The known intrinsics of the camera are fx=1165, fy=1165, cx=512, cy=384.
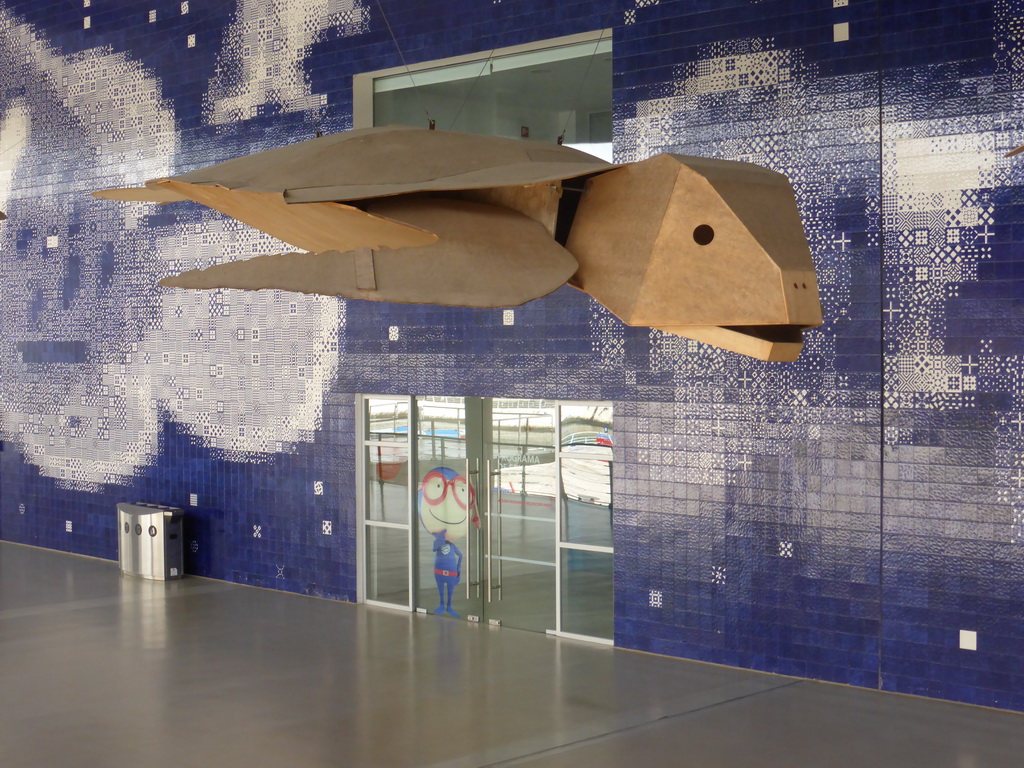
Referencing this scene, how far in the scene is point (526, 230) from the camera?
14.1 ft

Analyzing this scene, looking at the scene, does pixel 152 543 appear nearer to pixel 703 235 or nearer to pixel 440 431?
pixel 440 431

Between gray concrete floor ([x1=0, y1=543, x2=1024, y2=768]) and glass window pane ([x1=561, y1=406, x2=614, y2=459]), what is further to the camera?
glass window pane ([x1=561, y1=406, x2=614, y2=459])

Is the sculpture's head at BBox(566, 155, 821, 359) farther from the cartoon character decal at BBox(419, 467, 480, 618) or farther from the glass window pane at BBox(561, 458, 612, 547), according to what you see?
the cartoon character decal at BBox(419, 467, 480, 618)

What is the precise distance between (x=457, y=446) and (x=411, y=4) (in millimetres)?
3965

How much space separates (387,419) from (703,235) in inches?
286

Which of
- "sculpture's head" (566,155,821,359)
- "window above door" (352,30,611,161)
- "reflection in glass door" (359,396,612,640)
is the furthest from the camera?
"reflection in glass door" (359,396,612,640)

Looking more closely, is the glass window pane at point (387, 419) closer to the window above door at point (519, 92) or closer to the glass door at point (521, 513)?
the glass door at point (521, 513)

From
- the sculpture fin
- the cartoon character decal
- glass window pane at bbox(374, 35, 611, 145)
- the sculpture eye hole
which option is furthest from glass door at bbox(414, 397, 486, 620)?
the sculpture eye hole

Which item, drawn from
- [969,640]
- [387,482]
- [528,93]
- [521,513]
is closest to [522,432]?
[521,513]

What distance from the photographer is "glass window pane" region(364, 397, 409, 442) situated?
10.8m

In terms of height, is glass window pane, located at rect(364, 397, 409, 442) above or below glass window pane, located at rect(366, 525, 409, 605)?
above

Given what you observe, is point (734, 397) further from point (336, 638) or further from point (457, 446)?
point (336, 638)

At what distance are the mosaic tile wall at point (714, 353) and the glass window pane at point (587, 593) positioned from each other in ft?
0.91

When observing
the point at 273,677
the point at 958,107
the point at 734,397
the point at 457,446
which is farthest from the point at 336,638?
the point at 958,107
